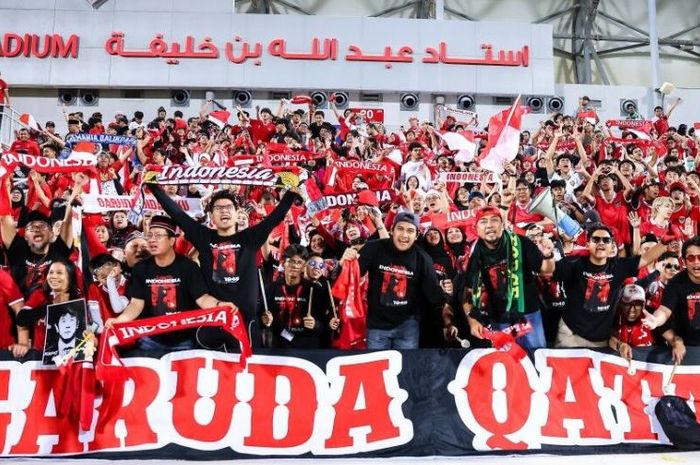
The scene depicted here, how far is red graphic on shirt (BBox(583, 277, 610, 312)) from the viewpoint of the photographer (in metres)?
5.17

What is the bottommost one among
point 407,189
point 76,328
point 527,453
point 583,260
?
point 527,453

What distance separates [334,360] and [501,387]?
1287 mm

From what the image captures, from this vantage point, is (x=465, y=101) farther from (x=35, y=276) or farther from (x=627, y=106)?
(x=35, y=276)

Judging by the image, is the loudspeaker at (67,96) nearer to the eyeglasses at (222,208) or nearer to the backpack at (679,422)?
the eyeglasses at (222,208)

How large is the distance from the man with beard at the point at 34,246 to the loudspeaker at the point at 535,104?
16.7 meters

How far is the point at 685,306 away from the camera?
5262mm

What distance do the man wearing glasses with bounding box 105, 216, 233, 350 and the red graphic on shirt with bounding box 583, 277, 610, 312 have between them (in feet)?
9.36

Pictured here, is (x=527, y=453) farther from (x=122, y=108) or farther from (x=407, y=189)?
(x=122, y=108)

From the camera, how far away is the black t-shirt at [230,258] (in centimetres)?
505

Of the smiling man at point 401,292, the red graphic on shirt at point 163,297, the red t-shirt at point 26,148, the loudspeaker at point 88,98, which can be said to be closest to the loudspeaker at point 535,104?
the loudspeaker at point 88,98

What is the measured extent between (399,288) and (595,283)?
155 cm

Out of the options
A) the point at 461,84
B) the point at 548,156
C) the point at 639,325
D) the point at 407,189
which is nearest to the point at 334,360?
the point at 639,325

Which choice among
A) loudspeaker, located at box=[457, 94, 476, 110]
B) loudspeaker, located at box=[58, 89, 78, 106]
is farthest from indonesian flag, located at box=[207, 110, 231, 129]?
loudspeaker, located at box=[457, 94, 476, 110]

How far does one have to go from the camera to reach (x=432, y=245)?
6215 millimetres
